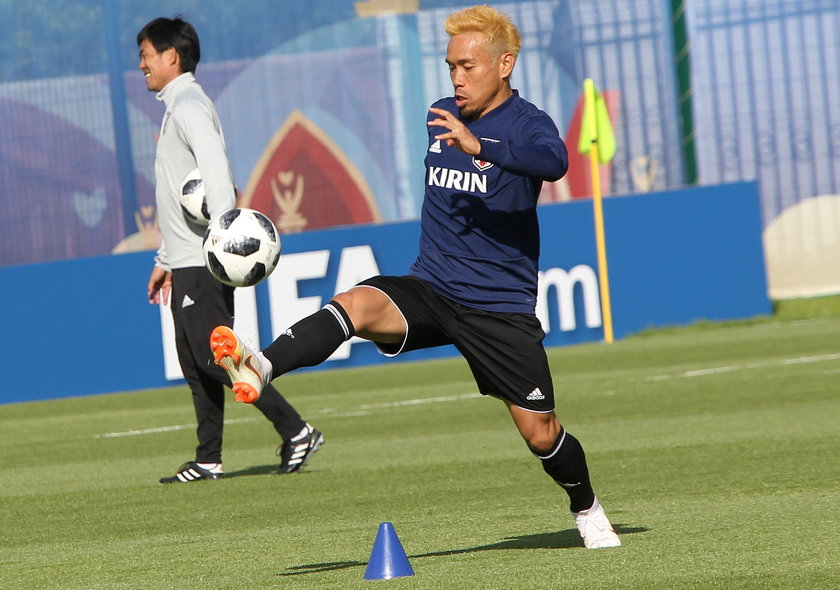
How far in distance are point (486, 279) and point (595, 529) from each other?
901mm

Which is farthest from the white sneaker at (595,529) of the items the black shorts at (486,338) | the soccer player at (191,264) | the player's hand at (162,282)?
the player's hand at (162,282)

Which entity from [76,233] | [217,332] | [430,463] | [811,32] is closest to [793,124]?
[811,32]

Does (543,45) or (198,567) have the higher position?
(543,45)

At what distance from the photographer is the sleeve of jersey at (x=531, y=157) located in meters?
4.67

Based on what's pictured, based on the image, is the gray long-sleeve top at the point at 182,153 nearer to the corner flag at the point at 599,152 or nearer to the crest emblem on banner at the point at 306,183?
the corner flag at the point at 599,152

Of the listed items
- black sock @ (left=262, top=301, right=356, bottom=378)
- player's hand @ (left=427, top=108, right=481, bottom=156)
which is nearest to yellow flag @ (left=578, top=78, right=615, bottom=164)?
black sock @ (left=262, top=301, right=356, bottom=378)

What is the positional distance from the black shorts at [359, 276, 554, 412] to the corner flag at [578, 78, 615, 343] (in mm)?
10521

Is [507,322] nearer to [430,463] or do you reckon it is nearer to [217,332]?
[217,332]

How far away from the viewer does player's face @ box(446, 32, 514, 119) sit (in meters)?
5.22

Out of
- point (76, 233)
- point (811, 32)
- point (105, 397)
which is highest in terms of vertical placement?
point (811, 32)

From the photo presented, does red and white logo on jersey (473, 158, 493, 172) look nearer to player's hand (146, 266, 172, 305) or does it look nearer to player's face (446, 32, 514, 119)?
player's face (446, 32, 514, 119)

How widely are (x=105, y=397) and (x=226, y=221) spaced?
8258 millimetres

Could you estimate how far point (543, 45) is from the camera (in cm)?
1814

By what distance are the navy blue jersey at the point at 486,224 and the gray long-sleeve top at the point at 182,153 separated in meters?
2.23
